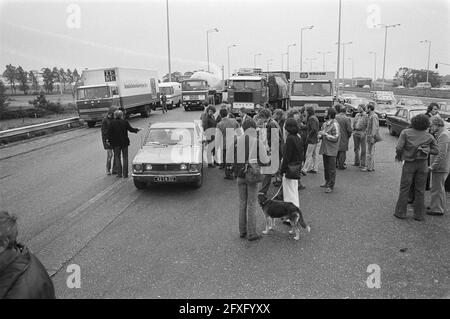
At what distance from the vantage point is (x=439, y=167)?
22.0ft

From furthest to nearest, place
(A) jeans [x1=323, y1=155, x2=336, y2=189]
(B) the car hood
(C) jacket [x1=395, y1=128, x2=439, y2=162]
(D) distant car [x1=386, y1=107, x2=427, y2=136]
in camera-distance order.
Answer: (D) distant car [x1=386, y1=107, x2=427, y2=136] < (B) the car hood < (A) jeans [x1=323, y1=155, x2=336, y2=189] < (C) jacket [x1=395, y1=128, x2=439, y2=162]

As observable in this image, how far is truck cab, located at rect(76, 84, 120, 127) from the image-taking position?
72.3ft

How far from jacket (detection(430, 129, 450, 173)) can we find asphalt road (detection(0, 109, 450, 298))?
0.90 m

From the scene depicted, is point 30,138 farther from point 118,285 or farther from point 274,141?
point 118,285

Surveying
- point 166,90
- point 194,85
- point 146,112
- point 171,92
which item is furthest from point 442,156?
point 171,92

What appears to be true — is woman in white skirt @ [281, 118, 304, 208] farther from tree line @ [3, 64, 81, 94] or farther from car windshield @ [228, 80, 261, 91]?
tree line @ [3, 64, 81, 94]

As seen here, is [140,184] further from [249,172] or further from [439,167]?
[439,167]

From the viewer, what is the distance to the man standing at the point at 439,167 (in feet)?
22.0

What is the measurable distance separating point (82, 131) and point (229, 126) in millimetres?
14011

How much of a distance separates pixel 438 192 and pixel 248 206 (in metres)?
3.68

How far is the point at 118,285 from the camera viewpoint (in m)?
4.54

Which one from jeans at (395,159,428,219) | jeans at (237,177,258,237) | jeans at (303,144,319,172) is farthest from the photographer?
jeans at (303,144,319,172)

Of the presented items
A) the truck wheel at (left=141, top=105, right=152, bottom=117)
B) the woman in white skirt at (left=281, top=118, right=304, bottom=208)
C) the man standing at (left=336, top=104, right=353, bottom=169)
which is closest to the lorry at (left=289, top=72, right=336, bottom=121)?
the man standing at (left=336, top=104, right=353, bottom=169)
